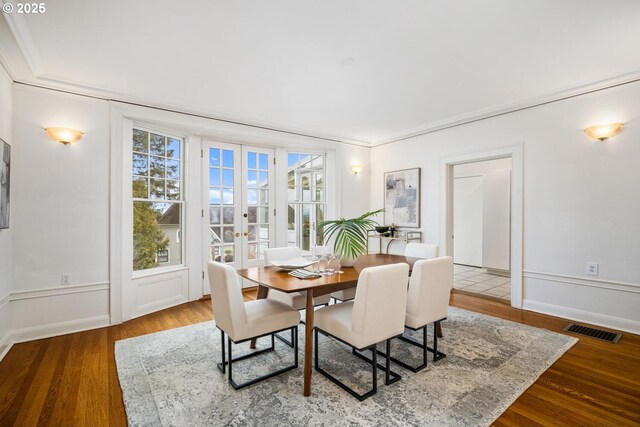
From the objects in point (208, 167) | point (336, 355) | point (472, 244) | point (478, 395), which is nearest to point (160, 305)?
point (208, 167)

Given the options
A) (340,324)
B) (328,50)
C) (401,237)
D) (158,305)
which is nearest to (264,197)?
(158,305)

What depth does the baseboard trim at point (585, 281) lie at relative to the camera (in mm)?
3080

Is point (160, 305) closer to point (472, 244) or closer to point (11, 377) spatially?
point (11, 377)

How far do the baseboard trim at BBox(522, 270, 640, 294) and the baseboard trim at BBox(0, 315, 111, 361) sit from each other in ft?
16.3

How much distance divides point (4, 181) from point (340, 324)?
3118 millimetres

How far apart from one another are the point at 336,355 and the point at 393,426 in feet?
2.94

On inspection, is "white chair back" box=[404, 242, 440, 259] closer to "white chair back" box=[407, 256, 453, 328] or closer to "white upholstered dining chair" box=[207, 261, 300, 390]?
"white chair back" box=[407, 256, 453, 328]

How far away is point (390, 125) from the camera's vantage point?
476 cm

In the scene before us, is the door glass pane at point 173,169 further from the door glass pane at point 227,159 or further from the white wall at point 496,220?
the white wall at point 496,220

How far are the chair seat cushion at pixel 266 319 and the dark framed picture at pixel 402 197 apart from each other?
9.72ft

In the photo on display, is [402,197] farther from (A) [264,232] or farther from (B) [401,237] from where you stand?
(A) [264,232]

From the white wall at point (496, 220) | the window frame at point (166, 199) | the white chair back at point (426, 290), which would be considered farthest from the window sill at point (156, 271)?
the white wall at point (496, 220)

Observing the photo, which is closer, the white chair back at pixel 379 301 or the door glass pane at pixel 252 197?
the white chair back at pixel 379 301

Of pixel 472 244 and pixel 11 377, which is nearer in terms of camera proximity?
pixel 11 377
